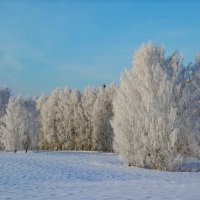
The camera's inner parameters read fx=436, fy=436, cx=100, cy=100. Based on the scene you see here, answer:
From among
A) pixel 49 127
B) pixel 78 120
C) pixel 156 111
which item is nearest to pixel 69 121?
pixel 78 120

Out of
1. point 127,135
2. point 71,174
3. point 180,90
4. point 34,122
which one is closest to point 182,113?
point 180,90

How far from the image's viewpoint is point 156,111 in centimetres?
2586

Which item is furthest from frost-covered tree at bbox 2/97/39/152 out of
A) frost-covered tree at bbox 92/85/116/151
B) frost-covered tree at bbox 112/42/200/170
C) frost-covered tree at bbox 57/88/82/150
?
frost-covered tree at bbox 112/42/200/170

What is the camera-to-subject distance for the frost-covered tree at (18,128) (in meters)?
49.5

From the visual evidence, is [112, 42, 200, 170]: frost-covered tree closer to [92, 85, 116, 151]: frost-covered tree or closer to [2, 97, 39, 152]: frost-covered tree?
[2, 97, 39, 152]: frost-covered tree

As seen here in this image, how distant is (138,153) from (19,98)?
2808 cm

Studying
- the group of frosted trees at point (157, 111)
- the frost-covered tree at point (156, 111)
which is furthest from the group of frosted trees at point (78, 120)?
the frost-covered tree at point (156, 111)

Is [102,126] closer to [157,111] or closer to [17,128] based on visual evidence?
[17,128]

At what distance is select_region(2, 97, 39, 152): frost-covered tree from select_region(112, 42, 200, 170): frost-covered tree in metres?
23.4

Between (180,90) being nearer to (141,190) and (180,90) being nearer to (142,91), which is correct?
(142,91)

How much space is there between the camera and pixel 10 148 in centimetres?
4969

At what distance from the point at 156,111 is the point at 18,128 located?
2731 centimetres

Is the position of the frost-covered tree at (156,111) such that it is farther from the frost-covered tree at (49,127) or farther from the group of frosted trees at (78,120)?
the frost-covered tree at (49,127)

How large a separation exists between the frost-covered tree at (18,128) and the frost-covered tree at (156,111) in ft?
76.8
